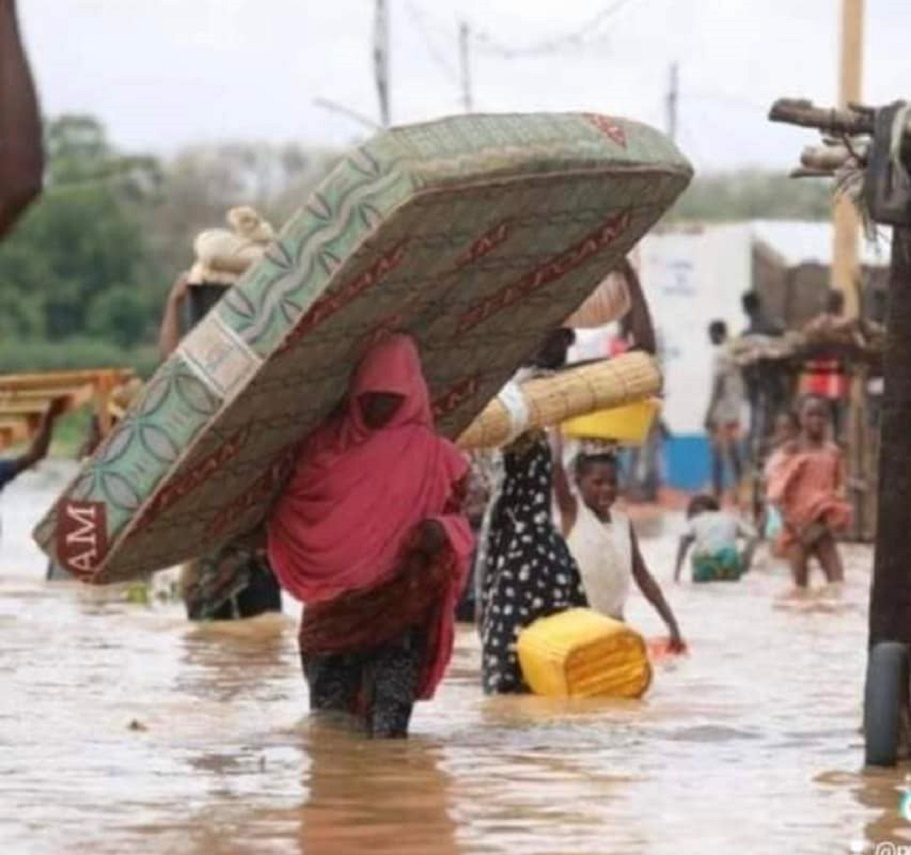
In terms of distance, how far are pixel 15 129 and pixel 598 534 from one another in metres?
8.21

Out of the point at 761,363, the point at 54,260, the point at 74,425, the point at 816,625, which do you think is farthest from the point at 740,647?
the point at 54,260

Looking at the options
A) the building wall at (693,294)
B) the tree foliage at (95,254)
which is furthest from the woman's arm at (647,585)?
the tree foliage at (95,254)

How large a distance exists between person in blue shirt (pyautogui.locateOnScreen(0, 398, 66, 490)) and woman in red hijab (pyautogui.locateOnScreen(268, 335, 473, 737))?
242 centimetres

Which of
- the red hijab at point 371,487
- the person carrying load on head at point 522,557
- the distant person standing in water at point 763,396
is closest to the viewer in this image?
the red hijab at point 371,487

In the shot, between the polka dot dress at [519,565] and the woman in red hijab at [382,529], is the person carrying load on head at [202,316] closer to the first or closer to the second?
the polka dot dress at [519,565]

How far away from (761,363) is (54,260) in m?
56.8

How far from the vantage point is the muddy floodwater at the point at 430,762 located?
10109mm

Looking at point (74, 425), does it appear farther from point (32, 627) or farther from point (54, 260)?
point (32, 627)

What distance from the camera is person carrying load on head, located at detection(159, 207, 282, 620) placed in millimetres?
18516

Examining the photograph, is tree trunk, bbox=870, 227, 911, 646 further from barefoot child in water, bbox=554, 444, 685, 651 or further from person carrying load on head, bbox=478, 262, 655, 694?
barefoot child in water, bbox=554, 444, 685, 651

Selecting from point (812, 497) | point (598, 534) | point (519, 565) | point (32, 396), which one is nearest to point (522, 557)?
point (519, 565)

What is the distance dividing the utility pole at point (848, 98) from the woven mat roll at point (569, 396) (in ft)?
59.8

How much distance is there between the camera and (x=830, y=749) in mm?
12375

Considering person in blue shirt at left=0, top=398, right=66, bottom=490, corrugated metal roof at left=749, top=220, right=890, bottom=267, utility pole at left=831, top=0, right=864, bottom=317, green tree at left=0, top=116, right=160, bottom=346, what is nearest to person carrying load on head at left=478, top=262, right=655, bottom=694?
person in blue shirt at left=0, top=398, right=66, bottom=490
